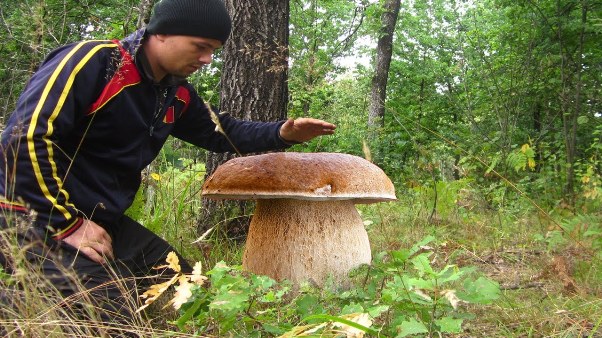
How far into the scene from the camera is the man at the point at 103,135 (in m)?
1.93

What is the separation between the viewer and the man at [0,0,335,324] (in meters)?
1.93

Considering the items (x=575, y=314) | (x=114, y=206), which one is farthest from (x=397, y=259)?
(x=114, y=206)

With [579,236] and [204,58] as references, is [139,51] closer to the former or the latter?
[204,58]

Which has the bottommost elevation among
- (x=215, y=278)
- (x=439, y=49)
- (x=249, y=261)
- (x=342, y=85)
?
(x=249, y=261)

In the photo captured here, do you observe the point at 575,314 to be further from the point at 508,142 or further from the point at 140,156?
the point at 508,142

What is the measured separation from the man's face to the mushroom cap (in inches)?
23.2

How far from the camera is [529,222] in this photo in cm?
433

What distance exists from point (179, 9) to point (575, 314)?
229 cm

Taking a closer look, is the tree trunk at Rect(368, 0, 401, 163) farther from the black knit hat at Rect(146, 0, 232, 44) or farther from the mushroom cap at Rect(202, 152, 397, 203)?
the black knit hat at Rect(146, 0, 232, 44)

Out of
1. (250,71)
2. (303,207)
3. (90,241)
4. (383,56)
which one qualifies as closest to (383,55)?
(383,56)

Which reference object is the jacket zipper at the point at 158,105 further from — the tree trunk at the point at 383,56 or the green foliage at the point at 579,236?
the tree trunk at the point at 383,56

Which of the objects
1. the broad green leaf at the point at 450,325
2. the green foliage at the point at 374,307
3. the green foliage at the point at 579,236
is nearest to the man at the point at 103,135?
the green foliage at the point at 374,307

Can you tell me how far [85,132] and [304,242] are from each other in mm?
1247

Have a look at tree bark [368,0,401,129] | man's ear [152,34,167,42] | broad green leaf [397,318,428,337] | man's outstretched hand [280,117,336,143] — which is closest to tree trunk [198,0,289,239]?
man's outstretched hand [280,117,336,143]
